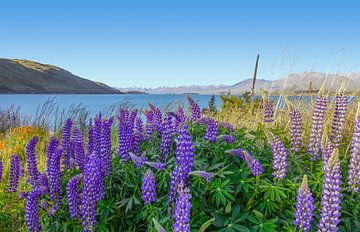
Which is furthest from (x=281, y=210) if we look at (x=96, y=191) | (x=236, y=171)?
(x=96, y=191)

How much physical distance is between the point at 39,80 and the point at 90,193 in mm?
155255

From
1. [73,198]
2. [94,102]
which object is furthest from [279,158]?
[94,102]

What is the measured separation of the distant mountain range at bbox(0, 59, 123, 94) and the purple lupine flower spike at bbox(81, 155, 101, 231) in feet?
391

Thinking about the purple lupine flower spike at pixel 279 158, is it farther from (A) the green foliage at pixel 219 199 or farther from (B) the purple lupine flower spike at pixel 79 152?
(B) the purple lupine flower spike at pixel 79 152

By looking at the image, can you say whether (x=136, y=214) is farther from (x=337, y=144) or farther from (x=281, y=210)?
(x=337, y=144)

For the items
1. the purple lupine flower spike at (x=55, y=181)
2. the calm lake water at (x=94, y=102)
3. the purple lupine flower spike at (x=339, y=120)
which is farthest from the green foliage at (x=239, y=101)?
the purple lupine flower spike at (x=55, y=181)

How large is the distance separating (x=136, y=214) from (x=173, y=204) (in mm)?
673

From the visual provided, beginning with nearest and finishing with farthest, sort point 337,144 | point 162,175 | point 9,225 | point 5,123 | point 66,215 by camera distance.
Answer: point 162,175
point 66,215
point 337,144
point 9,225
point 5,123

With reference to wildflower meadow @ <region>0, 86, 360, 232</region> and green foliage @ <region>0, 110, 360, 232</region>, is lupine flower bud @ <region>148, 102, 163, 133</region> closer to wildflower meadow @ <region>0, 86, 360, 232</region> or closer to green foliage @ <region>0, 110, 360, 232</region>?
wildflower meadow @ <region>0, 86, 360, 232</region>

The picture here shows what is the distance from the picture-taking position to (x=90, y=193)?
267 centimetres

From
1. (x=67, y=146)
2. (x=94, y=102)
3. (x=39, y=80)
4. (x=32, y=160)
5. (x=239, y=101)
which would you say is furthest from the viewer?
(x=39, y=80)

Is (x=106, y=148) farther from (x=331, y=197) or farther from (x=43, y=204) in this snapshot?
(x=331, y=197)

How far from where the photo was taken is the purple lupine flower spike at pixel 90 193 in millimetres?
2652

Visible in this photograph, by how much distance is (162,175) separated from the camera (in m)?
2.91
